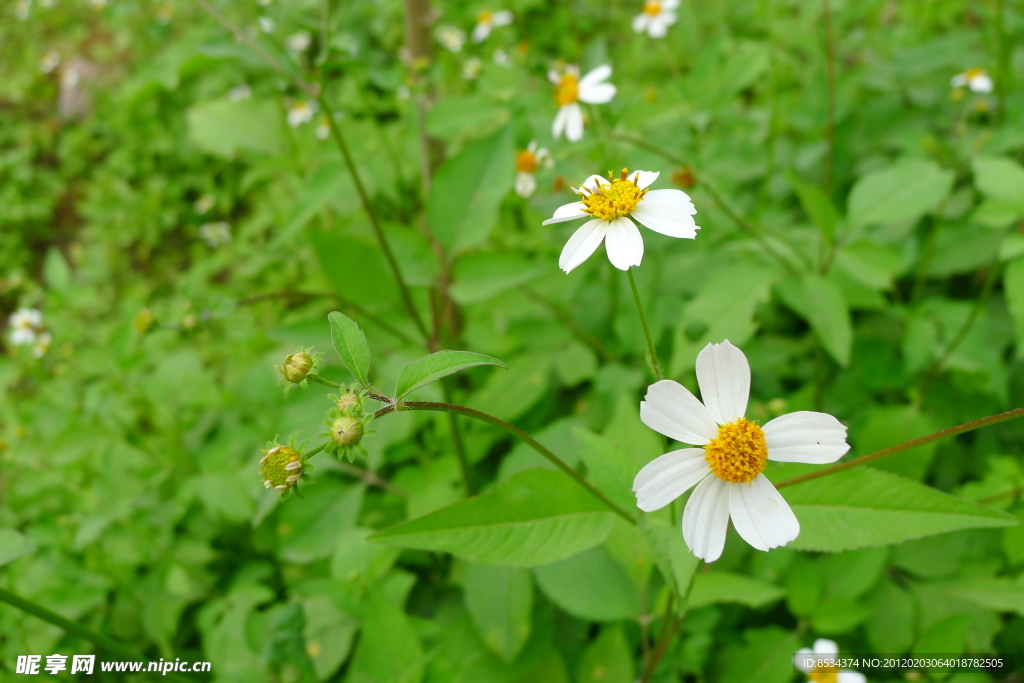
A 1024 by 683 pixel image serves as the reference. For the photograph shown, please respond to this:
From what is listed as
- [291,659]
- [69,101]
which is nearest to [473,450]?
[291,659]

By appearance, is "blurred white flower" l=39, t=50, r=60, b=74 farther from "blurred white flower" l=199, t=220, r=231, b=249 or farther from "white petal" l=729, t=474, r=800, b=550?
"white petal" l=729, t=474, r=800, b=550

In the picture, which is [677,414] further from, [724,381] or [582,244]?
[582,244]

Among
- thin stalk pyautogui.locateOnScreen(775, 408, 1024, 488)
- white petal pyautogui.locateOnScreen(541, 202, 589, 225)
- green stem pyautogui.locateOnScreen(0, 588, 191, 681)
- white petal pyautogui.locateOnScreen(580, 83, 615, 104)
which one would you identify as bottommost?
green stem pyautogui.locateOnScreen(0, 588, 191, 681)

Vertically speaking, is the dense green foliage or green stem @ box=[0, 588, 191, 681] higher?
the dense green foliage

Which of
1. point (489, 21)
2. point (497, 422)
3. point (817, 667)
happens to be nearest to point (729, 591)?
point (817, 667)

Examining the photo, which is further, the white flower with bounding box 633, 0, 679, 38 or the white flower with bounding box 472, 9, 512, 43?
the white flower with bounding box 472, 9, 512, 43

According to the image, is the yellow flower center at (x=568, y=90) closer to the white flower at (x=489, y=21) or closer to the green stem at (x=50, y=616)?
the green stem at (x=50, y=616)

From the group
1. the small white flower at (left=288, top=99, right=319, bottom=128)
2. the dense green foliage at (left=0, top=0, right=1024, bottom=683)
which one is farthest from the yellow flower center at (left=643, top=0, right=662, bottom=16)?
the small white flower at (left=288, top=99, right=319, bottom=128)

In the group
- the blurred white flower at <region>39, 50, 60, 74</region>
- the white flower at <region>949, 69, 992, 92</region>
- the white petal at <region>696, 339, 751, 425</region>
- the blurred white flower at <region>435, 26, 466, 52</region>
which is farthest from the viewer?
the blurred white flower at <region>39, 50, 60, 74</region>
